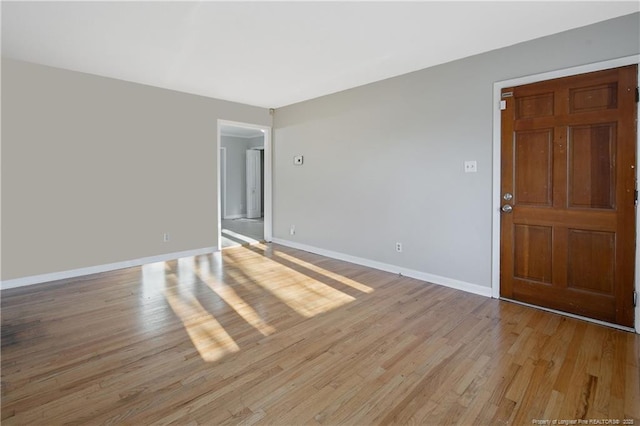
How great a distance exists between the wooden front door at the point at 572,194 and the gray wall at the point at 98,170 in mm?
4249

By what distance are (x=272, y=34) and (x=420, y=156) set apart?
2.08 meters

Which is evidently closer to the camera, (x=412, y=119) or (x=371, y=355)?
(x=371, y=355)

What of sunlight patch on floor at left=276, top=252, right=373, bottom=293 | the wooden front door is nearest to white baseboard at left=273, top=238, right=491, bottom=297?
the wooden front door

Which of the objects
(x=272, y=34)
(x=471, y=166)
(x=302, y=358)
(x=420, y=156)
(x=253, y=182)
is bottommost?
(x=302, y=358)

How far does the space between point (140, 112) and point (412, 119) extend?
12.0ft

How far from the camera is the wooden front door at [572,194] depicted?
2.61 m

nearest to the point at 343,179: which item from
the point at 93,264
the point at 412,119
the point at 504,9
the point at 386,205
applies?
the point at 386,205

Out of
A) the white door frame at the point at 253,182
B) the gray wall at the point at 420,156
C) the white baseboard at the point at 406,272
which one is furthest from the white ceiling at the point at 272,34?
the white door frame at the point at 253,182

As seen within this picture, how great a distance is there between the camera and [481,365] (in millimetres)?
2131

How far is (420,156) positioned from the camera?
3.85 meters

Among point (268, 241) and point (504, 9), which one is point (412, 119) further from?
point (268, 241)

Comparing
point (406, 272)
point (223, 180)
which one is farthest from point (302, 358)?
point (223, 180)

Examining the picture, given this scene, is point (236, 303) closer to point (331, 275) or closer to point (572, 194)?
point (331, 275)

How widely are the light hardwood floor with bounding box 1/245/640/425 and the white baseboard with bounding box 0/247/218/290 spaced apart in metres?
0.19
